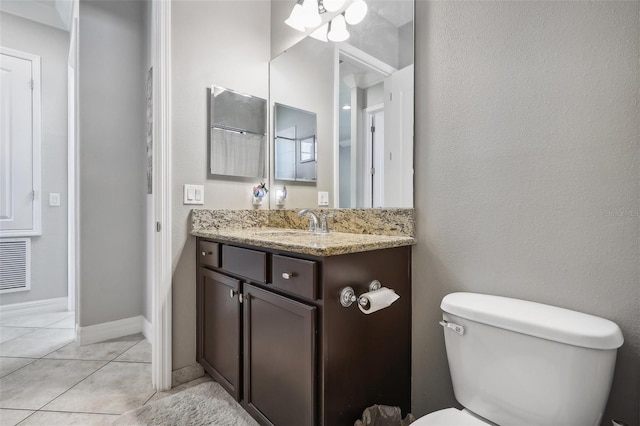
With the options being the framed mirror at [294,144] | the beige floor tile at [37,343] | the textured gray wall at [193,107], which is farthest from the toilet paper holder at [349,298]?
the beige floor tile at [37,343]

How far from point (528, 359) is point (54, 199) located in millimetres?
3739

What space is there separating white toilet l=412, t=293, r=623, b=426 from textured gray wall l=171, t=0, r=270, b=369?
139cm

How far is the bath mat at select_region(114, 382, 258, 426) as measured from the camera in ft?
4.60

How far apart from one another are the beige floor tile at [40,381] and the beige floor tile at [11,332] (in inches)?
24.8

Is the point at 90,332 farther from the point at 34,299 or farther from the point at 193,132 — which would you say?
the point at 193,132

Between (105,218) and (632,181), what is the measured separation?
294 centimetres

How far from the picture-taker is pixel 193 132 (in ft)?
5.95

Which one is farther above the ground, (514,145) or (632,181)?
(514,145)

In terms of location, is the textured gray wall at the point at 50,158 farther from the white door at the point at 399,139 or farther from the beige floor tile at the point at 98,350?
the white door at the point at 399,139

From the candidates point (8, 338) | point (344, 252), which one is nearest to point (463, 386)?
point (344, 252)

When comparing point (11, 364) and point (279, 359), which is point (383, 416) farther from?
point (11, 364)

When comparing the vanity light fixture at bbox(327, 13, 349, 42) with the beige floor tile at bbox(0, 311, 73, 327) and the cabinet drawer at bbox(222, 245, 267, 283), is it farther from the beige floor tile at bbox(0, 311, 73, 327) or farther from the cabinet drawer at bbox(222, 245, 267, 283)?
the beige floor tile at bbox(0, 311, 73, 327)

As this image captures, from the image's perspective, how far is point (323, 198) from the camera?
186cm

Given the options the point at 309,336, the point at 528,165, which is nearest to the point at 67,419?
the point at 309,336
